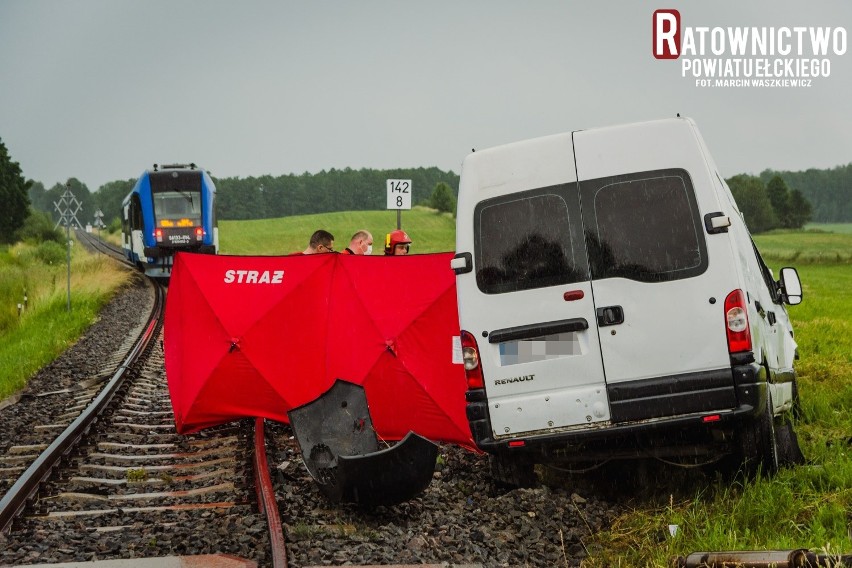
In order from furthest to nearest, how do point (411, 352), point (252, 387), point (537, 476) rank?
1. point (252, 387)
2. point (411, 352)
3. point (537, 476)

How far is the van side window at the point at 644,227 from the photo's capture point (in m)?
6.52

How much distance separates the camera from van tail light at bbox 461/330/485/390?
6980 mm

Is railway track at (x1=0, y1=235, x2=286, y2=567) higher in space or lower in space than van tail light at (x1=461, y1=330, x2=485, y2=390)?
lower

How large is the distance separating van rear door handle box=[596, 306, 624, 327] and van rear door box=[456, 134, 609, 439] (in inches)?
2.5

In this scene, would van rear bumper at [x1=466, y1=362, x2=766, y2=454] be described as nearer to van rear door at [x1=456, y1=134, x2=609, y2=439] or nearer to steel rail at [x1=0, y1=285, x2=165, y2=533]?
van rear door at [x1=456, y1=134, x2=609, y2=439]

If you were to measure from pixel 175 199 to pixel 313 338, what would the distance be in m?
23.7

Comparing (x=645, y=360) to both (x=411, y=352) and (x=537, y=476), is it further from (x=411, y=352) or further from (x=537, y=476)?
(x=411, y=352)

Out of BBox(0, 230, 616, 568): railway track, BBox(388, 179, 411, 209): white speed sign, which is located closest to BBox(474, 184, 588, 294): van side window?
BBox(0, 230, 616, 568): railway track

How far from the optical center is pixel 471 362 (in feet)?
23.0

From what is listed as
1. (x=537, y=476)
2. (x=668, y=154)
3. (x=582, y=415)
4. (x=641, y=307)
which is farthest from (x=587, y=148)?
(x=537, y=476)

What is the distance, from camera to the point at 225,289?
10.1 meters

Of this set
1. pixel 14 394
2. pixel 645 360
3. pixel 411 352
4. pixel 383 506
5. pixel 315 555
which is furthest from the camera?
pixel 14 394

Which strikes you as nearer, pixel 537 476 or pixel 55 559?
pixel 55 559

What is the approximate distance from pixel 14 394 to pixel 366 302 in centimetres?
661
